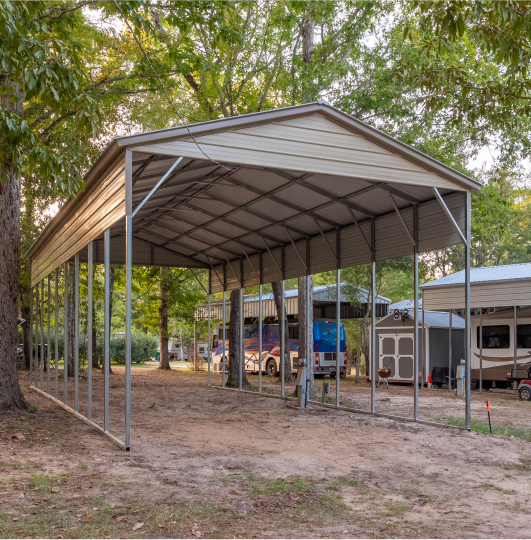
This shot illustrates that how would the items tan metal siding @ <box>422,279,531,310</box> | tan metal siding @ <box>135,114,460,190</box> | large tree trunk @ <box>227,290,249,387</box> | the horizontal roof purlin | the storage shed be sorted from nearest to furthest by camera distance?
tan metal siding @ <box>135,114,460,190</box> → the horizontal roof purlin → tan metal siding @ <box>422,279,531,310</box> → large tree trunk @ <box>227,290,249,387</box> → the storage shed

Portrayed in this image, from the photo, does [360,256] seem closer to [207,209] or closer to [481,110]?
[207,209]

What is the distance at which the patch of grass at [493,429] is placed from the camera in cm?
1012

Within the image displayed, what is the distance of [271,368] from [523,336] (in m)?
11.5

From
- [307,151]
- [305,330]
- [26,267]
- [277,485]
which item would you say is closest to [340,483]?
[277,485]

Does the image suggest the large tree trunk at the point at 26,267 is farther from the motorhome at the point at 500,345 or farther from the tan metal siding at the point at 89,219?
the motorhome at the point at 500,345

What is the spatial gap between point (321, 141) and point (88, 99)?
12.5 feet

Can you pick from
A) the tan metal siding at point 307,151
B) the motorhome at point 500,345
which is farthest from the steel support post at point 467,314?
the motorhome at point 500,345

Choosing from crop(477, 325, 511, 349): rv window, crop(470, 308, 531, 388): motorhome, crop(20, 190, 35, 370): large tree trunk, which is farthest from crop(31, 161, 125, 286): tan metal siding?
crop(477, 325, 511, 349): rv window

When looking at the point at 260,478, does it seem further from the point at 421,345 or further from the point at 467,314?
the point at 421,345

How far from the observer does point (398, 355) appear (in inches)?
877

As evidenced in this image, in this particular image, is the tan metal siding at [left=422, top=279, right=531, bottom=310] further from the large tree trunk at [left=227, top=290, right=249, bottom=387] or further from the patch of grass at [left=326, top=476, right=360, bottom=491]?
the patch of grass at [left=326, top=476, right=360, bottom=491]

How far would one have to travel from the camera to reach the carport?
341 inches

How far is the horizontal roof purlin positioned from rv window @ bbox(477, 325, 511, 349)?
755 centimetres

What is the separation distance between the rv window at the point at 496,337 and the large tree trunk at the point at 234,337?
7628mm
